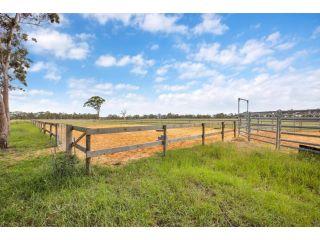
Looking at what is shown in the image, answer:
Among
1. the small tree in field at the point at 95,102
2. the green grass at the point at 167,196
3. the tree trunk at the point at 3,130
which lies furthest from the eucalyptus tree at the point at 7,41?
the small tree in field at the point at 95,102

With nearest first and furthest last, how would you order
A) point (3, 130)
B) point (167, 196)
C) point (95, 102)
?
point (167, 196), point (3, 130), point (95, 102)

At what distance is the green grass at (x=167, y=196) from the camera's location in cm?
239

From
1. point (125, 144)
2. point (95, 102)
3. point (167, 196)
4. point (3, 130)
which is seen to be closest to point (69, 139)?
point (167, 196)

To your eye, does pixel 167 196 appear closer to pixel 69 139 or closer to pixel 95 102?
pixel 69 139

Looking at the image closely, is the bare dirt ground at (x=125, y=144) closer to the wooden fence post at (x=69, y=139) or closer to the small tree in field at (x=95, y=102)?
the wooden fence post at (x=69, y=139)

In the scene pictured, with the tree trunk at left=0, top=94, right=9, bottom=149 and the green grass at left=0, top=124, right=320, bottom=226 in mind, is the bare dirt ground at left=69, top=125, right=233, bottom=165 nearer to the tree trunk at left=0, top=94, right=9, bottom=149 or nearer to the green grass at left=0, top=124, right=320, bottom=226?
the green grass at left=0, top=124, right=320, bottom=226

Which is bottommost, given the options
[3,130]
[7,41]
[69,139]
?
[3,130]

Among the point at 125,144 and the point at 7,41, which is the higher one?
the point at 7,41

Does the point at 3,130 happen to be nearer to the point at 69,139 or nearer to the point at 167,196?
the point at 69,139

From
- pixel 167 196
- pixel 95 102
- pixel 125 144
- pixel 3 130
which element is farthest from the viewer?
pixel 95 102

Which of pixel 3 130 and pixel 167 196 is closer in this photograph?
pixel 167 196

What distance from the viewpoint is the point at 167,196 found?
290 cm
